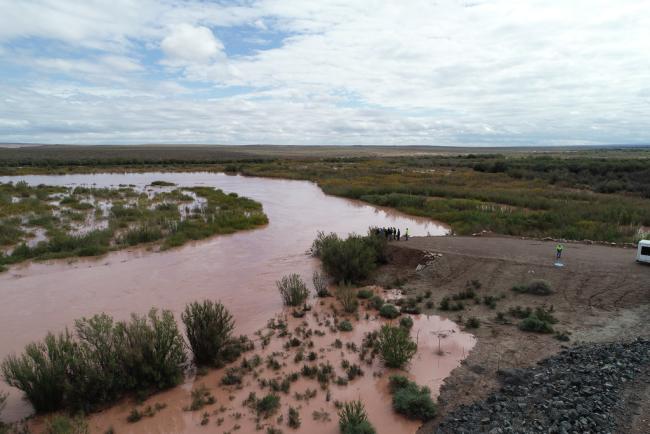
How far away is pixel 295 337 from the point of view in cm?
915

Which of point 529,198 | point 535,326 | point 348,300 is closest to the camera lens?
point 535,326

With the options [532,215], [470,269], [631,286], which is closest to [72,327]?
[470,269]

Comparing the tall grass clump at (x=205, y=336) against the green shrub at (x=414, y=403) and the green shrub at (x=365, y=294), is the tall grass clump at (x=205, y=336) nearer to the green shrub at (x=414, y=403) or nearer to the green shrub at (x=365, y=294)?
the green shrub at (x=414, y=403)

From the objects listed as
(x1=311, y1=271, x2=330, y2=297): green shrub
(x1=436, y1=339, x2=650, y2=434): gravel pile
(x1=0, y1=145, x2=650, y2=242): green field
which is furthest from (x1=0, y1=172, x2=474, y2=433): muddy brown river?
(x1=0, y1=145, x2=650, y2=242): green field

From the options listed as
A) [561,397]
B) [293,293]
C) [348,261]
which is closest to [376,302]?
[293,293]

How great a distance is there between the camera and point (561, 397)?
6141mm

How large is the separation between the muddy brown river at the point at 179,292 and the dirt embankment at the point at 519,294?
1.96 ft

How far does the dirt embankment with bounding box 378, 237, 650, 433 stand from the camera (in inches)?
288

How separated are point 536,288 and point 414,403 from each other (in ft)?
20.4

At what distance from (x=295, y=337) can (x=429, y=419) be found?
363 centimetres

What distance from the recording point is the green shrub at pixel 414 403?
6346mm

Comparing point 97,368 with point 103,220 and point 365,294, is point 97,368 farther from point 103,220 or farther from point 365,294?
point 103,220

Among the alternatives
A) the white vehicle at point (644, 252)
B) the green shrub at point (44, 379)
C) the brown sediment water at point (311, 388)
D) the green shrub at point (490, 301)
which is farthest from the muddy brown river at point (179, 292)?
the white vehicle at point (644, 252)

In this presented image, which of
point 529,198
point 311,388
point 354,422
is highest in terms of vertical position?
point 529,198
